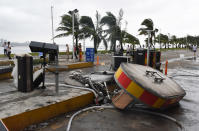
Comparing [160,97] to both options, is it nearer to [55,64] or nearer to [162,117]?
[162,117]

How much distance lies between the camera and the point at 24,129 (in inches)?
161

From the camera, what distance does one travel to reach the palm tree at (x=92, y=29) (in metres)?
30.3

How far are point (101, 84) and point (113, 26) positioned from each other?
92.6 feet

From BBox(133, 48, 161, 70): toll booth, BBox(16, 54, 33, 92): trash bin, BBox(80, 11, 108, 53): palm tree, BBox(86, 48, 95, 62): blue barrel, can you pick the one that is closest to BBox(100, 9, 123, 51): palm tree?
BBox(80, 11, 108, 53): palm tree

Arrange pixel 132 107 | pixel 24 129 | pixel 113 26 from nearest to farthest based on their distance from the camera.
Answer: pixel 24 129 < pixel 132 107 < pixel 113 26

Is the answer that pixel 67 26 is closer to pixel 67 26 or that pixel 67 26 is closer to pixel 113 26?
pixel 67 26

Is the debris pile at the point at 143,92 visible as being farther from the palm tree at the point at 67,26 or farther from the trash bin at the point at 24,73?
→ the palm tree at the point at 67,26

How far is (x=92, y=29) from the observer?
31.8 metres

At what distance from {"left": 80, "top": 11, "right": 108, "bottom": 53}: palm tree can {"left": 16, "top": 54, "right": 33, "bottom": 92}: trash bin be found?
24.5m

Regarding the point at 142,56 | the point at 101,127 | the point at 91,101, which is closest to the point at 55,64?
the point at 91,101

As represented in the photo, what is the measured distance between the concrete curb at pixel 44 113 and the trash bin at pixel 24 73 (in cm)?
152

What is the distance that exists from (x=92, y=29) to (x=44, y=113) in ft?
92.5

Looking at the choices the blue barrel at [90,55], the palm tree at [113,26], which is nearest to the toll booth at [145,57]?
the blue barrel at [90,55]

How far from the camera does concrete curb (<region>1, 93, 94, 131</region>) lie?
389cm
